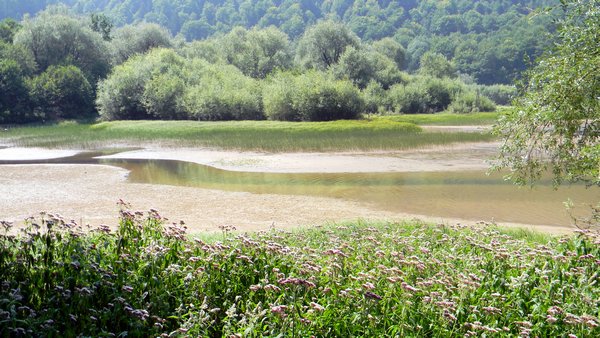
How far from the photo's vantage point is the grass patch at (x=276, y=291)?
16.8 ft

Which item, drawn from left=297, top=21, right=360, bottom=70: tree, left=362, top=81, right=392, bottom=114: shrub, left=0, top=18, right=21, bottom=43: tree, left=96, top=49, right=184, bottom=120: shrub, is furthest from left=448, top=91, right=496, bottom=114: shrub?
left=0, top=18, right=21, bottom=43: tree

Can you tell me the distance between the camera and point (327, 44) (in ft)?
291

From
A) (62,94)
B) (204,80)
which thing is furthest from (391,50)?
(62,94)

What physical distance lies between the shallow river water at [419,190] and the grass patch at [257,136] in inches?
401

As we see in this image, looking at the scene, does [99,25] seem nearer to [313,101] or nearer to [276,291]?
[313,101]

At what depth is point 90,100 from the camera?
247 ft

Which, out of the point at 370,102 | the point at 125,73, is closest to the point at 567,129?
the point at 370,102

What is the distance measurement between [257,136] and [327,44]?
48202 millimetres

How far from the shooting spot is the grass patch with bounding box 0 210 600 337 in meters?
5.11

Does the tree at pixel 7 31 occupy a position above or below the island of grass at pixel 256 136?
above

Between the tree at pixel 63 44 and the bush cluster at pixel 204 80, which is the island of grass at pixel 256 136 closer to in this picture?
the bush cluster at pixel 204 80

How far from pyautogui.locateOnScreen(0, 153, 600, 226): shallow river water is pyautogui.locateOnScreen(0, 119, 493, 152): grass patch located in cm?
1020

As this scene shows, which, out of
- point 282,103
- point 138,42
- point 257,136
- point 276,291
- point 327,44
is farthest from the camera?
point 138,42

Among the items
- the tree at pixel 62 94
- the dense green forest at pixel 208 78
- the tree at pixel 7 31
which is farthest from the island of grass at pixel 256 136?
the tree at pixel 7 31
